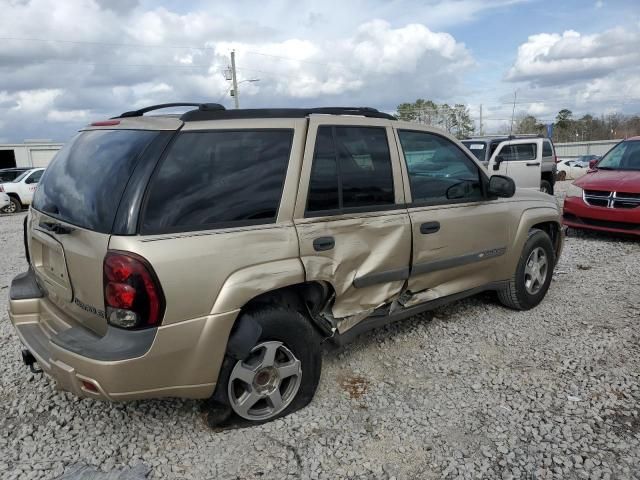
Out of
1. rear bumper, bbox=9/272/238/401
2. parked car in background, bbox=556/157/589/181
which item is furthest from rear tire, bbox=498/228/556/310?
parked car in background, bbox=556/157/589/181

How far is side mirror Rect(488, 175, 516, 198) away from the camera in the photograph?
14.0 ft

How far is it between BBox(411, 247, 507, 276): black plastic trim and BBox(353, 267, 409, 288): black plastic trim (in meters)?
0.10

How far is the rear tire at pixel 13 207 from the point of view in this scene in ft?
53.4

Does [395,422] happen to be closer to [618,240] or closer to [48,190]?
[48,190]

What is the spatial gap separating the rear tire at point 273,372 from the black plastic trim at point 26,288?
1.35 m

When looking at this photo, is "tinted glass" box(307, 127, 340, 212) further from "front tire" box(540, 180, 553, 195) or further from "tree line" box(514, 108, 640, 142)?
"tree line" box(514, 108, 640, 142)

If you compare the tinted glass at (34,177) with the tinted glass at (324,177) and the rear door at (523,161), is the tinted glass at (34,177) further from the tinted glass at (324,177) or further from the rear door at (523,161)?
the tinted glass at (324,177)

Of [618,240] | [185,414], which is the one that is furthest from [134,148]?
[618,240]

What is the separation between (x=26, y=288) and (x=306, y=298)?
72.4 inches

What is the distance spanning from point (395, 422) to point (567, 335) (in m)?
2.11

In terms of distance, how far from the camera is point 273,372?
3.04m

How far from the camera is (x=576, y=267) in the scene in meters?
6.62

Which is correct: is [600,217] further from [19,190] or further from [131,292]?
[19,190]

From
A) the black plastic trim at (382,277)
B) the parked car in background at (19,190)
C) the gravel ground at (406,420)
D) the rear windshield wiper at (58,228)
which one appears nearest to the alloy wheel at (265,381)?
the gravel ground at (406,420)
